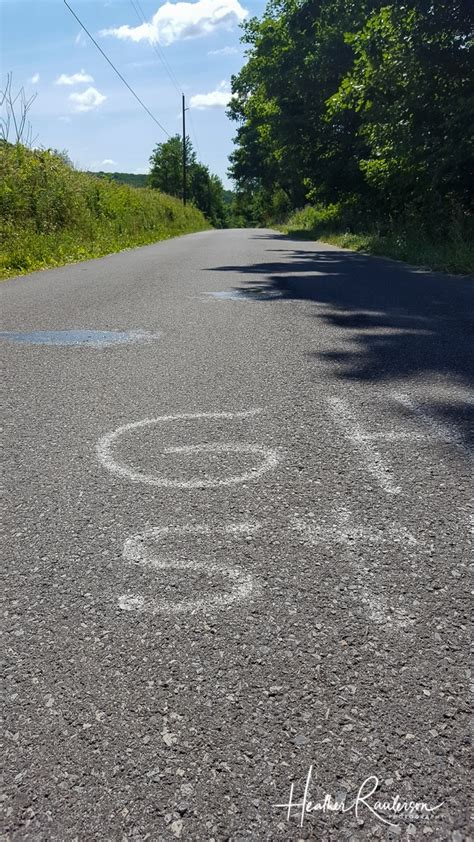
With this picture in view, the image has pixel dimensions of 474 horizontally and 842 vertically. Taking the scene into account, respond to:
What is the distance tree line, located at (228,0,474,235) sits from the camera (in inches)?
482

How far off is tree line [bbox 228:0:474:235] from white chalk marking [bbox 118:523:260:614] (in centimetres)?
1136

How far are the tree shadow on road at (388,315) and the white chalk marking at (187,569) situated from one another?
1463mm

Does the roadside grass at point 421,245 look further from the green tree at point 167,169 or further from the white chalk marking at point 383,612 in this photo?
the green tree at point 167,169

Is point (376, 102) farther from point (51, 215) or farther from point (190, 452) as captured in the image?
point (190, 452)

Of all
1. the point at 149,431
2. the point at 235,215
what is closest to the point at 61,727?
the point at 149,431

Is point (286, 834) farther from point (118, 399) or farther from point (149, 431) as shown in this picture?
point (118, 399)

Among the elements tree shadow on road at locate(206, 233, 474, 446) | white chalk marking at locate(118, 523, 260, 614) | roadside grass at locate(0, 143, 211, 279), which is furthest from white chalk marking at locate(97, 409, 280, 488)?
roadside grass at locate(0, 143, 211, 279)

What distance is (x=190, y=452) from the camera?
8.95ft

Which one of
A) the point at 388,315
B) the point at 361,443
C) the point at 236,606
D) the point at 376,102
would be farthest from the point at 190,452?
the point at 376,102

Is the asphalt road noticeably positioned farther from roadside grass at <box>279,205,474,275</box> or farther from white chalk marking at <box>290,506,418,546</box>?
roadside grass at <box>279,205,474,275</box>

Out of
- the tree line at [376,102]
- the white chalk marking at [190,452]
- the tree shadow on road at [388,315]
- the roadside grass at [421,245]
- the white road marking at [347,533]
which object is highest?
the tree line at [376,102]

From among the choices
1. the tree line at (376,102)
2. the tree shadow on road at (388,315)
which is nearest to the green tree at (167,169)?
the tree line at (376,102)

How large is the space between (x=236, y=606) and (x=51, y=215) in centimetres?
1569

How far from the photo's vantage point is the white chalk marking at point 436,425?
2.81 metres
